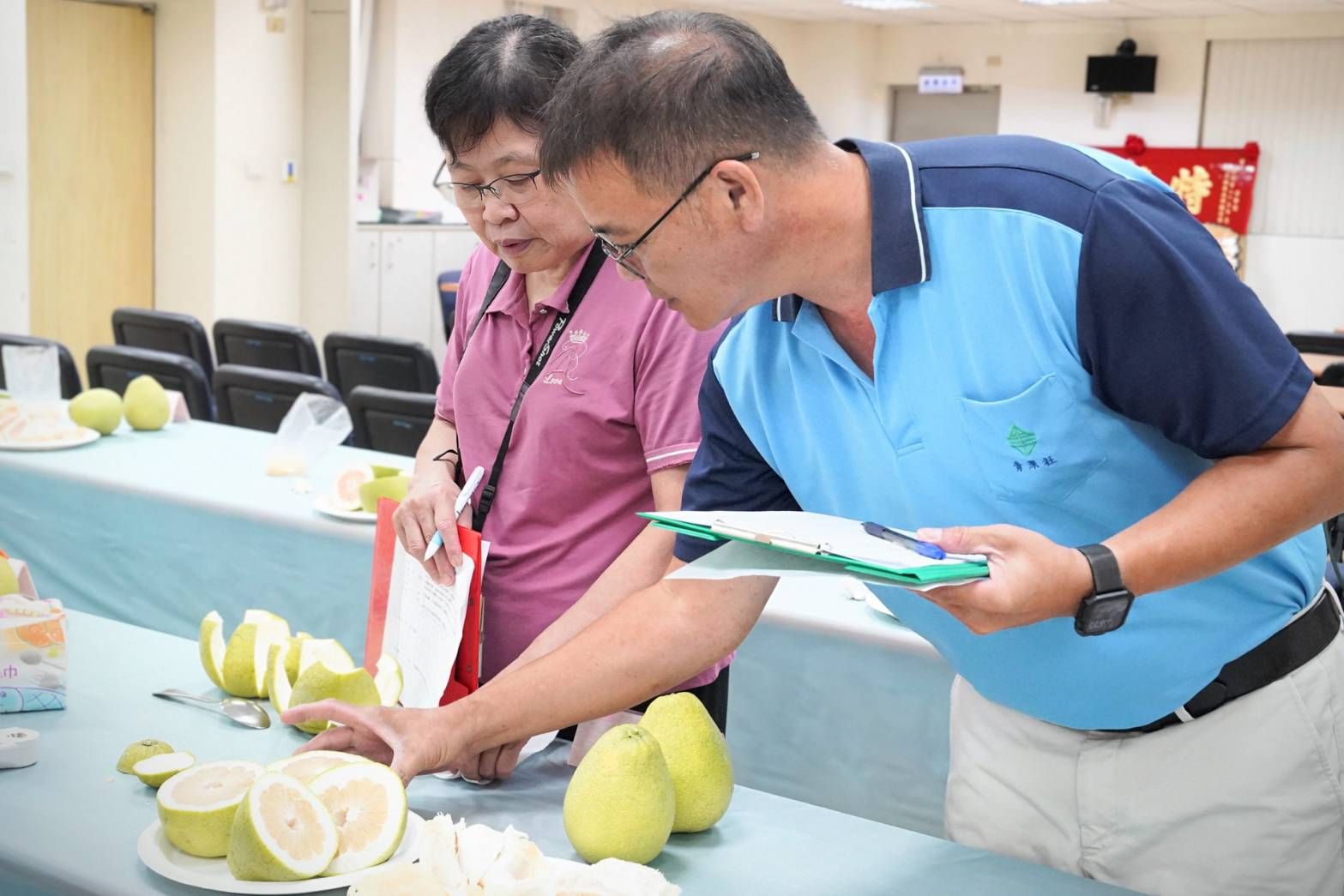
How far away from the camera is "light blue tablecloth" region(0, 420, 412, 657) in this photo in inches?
106

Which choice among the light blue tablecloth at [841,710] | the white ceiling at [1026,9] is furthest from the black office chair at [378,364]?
the white ceiling at [1026,9]

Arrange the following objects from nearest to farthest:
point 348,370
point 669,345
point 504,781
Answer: point 504,781 → point 669,345 → point 348,370

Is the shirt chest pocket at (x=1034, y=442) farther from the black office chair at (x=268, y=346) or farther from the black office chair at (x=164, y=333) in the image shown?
the black office chair at (x=164, y=333)

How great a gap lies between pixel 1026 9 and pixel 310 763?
11362mm

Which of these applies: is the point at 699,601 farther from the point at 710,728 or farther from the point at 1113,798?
the point at 1113,798

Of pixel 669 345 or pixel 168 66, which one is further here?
pixel 168 66

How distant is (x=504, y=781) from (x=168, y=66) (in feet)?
23.9

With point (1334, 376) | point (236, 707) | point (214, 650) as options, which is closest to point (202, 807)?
point (236, 707)

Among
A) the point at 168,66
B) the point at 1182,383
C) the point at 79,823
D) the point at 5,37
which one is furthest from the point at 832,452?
the point at 168,66

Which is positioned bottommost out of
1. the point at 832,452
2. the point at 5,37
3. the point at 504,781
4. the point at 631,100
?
the point at 504,781

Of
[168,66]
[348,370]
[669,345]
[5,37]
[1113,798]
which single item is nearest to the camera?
[1113,798]

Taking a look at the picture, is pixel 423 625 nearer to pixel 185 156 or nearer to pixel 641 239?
pixel 641 239

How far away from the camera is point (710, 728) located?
137 cm

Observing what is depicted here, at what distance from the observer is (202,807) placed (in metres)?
1.24
